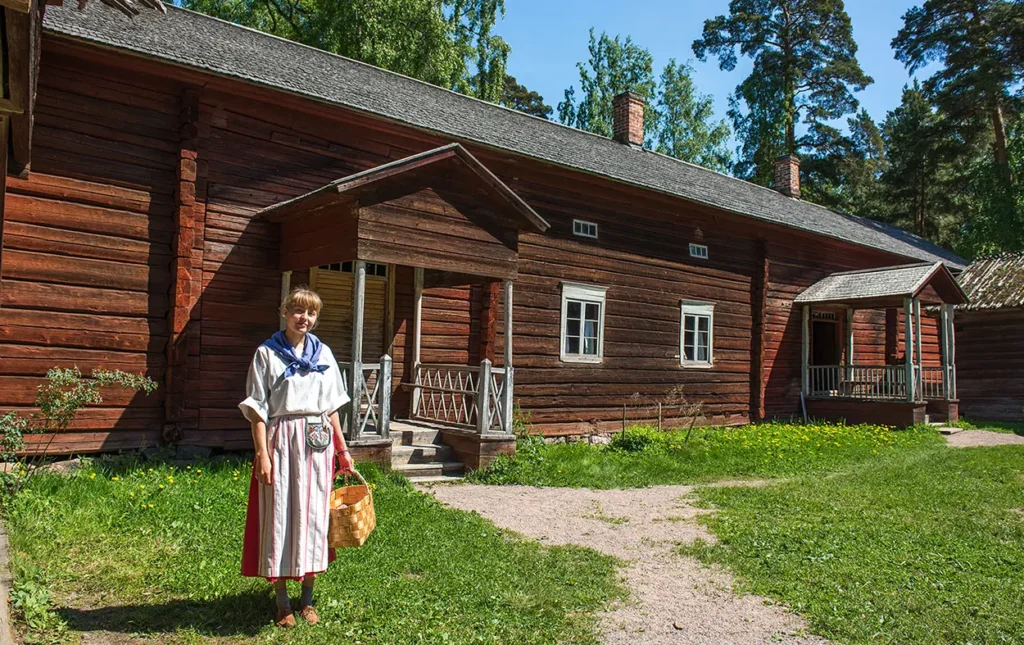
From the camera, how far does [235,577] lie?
5.50 meters

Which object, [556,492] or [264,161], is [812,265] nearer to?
[556,492]

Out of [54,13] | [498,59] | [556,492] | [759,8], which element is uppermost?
[759,8]

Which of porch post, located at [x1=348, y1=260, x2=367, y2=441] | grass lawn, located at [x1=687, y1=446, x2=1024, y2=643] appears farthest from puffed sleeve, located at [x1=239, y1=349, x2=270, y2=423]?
porch post, located at [x1=348, y1=260, x2=367, y2=441]

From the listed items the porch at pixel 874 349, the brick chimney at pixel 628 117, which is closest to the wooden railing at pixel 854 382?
the porch at pixel 874 349

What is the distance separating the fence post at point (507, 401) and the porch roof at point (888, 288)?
1063 cm

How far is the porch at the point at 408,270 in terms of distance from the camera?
9.61 metres

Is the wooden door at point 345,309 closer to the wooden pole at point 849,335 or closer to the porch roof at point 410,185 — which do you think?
the porch roof at point 410,185

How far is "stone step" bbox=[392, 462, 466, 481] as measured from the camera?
10273mm

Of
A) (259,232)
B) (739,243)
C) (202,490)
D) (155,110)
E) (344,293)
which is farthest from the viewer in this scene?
(739,243)

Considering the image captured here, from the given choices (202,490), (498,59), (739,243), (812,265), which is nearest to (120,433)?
(202,490)

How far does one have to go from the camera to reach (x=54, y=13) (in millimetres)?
9242

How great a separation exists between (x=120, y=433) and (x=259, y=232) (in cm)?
306

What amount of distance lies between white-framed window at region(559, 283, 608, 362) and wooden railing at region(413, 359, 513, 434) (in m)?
1.64

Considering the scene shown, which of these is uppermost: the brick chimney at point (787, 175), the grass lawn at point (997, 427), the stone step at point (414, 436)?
the brick chimney at point (787, 175)
